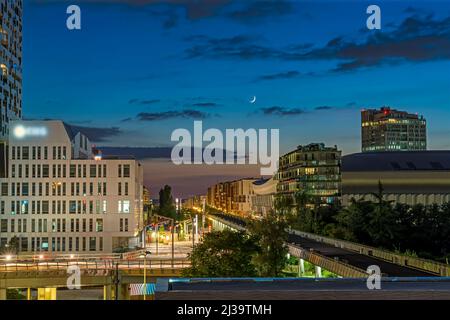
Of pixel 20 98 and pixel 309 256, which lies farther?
pixel 20 98

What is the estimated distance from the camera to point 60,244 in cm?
6450

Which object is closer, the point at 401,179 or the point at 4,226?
the point at 4,226

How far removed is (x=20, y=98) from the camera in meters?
92.6

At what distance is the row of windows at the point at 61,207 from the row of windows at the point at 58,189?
839 mm

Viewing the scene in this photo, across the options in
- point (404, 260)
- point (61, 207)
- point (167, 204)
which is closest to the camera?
point (404, 260)

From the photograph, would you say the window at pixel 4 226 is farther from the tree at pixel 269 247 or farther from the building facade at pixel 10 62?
the tree at pixel 269 247

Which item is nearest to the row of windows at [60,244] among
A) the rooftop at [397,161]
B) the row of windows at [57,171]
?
the row of windows at [57,171]

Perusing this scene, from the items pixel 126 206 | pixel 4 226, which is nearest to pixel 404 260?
pixel 126 206

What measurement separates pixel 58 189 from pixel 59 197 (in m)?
0.85

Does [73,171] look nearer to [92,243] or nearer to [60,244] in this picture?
[60,244]

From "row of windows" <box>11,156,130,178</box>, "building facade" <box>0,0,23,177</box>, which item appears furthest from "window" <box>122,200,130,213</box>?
"building facade" <box>0,0,23,177</box>
